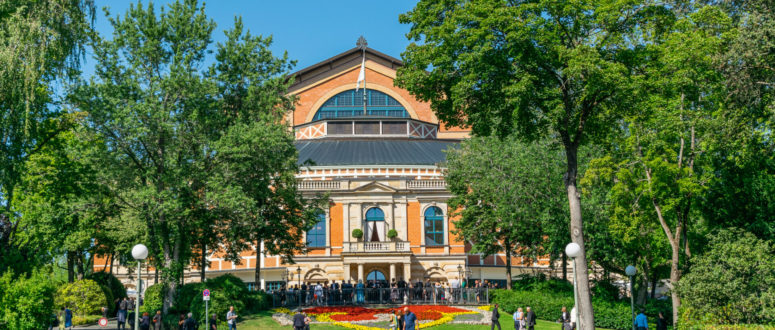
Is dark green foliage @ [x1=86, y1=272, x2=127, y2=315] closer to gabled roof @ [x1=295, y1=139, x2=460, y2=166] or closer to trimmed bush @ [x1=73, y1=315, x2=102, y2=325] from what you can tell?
trimmed bush @ [x1=73, y1=315, x2=102, y2=325]

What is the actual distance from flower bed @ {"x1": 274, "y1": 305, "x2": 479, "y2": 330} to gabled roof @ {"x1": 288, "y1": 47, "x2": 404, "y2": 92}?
125ft

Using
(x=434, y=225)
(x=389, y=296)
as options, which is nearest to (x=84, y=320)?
(x=389, y=296)

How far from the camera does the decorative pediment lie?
163 ft

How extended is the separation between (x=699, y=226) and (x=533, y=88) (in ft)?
→ 45.3

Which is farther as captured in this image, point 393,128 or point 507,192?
point 393,128

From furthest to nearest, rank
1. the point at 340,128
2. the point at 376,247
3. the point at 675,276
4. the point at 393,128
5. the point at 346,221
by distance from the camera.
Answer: the point at 393,128, the point at 340,128, the point at 346,221, the point at 376,247, the point at 675,276

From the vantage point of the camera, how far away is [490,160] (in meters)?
40.9

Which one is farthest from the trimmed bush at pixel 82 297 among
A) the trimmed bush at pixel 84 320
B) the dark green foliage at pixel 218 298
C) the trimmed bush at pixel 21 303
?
the trimmed bush at pixel 21 303

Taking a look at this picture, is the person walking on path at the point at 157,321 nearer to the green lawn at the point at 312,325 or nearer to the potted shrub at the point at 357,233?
the green lawn at the point at 312,325

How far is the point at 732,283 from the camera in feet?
76.5

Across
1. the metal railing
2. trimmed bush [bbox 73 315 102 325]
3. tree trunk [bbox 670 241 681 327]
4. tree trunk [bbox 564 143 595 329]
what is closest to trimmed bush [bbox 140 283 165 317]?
trimmed bush [bbox 73 315 102 325]

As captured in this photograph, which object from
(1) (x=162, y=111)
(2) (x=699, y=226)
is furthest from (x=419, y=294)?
(1) (x=162, y=111)

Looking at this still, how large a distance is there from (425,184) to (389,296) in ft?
45.7

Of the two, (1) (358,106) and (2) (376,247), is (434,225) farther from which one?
(1) (358,106)
